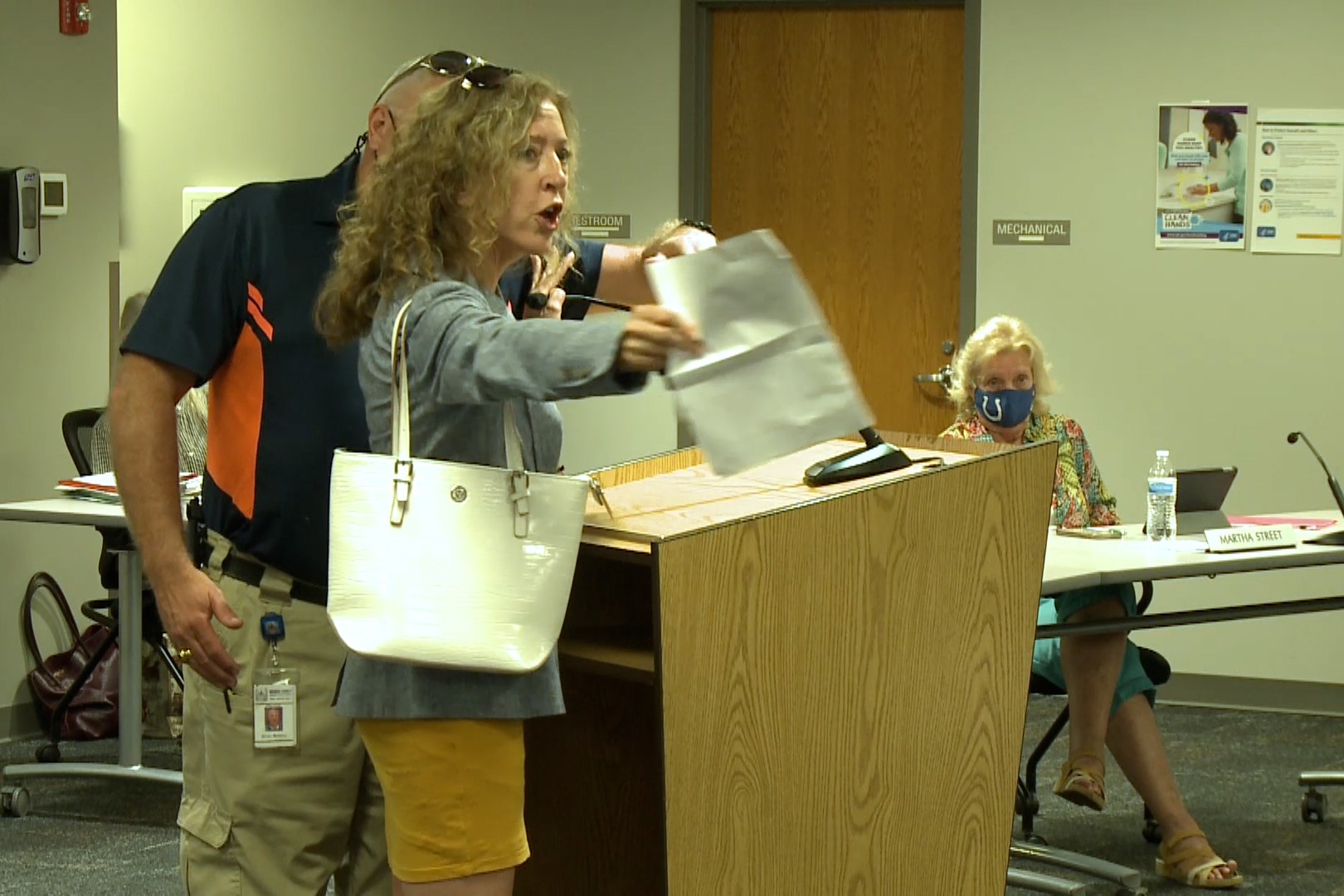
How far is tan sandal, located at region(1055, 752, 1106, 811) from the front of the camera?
13.2ft

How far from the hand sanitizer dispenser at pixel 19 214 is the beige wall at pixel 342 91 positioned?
63.0 inches

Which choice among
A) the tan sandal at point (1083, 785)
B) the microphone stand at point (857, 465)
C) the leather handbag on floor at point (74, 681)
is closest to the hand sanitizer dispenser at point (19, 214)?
the leather handbag on floor at point (74, 681)

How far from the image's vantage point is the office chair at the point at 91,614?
4993 mm

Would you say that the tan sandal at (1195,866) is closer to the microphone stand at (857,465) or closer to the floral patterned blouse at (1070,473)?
the floral patterned blouse at (1070,473)

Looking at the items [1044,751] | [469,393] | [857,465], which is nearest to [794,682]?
[857,465]

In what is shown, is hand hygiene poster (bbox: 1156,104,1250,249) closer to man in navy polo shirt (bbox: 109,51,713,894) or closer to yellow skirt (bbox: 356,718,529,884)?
man in navy polo shirt (bbox: 109,51,713,894)

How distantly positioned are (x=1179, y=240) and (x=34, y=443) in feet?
12.6

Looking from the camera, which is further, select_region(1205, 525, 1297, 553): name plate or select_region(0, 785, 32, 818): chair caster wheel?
select_region(0, 785, 32, 818): chair caster wheel

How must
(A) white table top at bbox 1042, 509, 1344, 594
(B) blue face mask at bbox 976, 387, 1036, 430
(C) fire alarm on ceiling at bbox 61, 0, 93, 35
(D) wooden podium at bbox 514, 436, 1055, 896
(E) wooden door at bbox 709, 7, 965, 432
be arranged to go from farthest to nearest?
1. (E) wooden door at bbox 709, 7, 965, 432
2. (C) fire alarm on ceiling at bbox 61, 0, 93, 35
3. (B) blue face mask at bbox 976, 387, 1036, 430
4. (A) white table top at bbox 1042, 509, 1344, 594
5. (D) wooden podium at bbox 514, 436, 1055, 896

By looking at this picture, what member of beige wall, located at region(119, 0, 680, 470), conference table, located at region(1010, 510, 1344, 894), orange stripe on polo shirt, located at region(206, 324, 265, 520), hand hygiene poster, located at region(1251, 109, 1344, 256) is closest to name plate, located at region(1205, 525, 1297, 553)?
conference table, located at region(1010, 510, 1344, 894)

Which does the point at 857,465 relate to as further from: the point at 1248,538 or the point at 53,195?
the point at 53,195

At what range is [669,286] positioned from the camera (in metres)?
1.71

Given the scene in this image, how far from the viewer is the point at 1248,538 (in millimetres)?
4004

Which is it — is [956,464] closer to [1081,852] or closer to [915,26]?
[1081,852]
